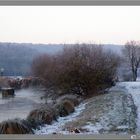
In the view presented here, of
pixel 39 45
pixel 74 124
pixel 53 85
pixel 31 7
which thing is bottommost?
pixel 74 124

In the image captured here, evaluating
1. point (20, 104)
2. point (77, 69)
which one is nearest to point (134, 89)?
point (77, 69)

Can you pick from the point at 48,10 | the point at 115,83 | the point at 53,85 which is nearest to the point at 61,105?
the point at 53,85

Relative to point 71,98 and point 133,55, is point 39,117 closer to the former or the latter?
point 71,98

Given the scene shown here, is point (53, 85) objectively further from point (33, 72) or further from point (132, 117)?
point (132, 117)

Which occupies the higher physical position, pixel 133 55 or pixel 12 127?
pixel 133 55

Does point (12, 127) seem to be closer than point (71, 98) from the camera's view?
Yes

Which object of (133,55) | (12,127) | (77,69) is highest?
(133,55)

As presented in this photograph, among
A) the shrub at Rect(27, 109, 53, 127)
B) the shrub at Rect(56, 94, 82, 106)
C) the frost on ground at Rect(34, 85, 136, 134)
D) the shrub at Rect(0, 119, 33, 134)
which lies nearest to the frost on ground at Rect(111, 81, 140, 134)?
the frost on ground at Rect(34, 85, 136, 134)

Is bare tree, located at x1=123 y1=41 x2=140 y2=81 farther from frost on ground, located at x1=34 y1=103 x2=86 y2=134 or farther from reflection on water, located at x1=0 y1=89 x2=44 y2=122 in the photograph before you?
reflection on water, located at x1=0 y1=89 x2=44 y2=122
